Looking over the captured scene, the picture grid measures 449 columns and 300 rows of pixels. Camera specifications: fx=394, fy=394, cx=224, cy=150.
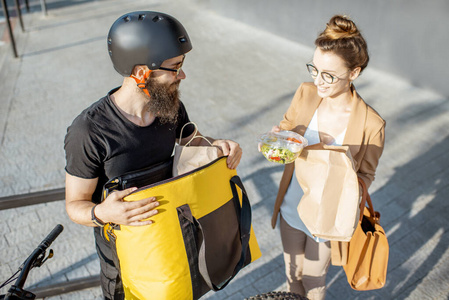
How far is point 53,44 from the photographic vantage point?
31.5 ft

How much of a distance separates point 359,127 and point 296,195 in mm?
608

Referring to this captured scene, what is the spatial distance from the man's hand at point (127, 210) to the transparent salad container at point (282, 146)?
0.80 metres

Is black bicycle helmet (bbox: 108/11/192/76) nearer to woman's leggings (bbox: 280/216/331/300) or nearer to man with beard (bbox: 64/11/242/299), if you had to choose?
man with beard (bbox: 64/11/242/299)

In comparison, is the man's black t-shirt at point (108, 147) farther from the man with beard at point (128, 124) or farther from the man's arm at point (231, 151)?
the man's arm at point (231, 151)

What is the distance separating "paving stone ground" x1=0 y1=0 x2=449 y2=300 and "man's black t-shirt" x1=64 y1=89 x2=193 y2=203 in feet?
5.77

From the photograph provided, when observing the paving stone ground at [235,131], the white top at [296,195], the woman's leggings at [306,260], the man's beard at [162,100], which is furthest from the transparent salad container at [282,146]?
the paving stone ground at [235,131]

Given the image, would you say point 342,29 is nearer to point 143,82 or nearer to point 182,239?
point 143,82

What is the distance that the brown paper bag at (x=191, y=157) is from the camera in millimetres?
2166

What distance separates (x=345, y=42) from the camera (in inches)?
90.5

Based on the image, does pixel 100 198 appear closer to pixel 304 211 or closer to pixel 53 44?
pixel 304 211

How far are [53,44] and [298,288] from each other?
Answer: 8926mm

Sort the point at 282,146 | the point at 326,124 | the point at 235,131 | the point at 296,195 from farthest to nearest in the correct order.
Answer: the point at 235,131
the point at 296,195
the point at 326,124
the point at 282,146

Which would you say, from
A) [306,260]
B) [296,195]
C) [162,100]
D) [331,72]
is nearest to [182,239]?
[162,100]

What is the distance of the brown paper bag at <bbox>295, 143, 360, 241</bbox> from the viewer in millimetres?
2117
